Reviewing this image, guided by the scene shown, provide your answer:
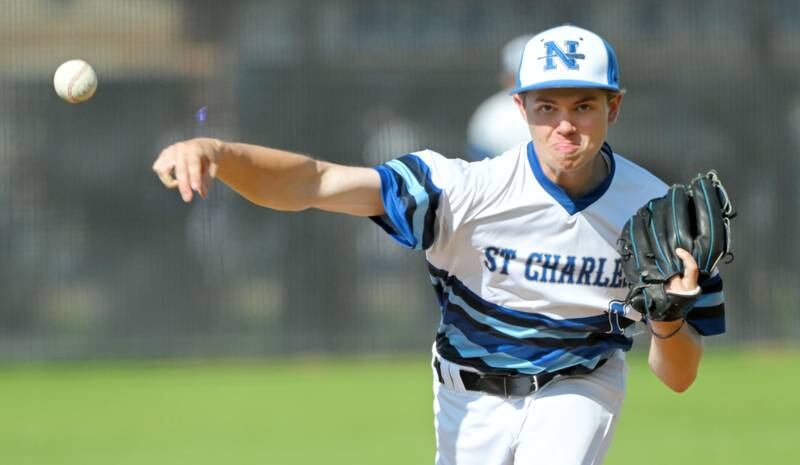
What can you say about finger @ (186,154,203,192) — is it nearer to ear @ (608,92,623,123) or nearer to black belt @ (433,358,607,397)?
black belt @ (433,358,607,397)

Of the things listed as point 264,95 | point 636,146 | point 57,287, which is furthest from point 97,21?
point 636,146

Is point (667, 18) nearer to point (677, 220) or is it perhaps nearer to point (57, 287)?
point (57, 287)

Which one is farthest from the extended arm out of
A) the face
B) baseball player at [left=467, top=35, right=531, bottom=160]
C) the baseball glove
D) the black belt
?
baseball player at [left=467, top=35, right=531, bottom=160]

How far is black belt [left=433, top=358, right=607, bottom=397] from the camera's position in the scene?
4375 millimetres

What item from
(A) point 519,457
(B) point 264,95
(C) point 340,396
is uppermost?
(B) point 264,95

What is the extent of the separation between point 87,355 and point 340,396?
98.3 inches

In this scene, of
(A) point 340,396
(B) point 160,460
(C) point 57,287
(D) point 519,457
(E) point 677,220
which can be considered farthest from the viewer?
(C) point 57,287

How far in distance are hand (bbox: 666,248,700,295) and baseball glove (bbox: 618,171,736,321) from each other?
1 cm

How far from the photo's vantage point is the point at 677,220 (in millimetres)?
4043

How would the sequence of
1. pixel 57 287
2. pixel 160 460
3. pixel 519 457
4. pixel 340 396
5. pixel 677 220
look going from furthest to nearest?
pixel 57 287 → pixel 340 396 → pixel 160 460 → pixel 519 457 → pixel 677 220

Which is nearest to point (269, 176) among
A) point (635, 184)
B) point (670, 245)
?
point (670, 245)

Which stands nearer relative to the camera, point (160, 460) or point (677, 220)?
A: point (677, 220)

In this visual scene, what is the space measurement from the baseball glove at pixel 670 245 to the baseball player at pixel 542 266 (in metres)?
0.19

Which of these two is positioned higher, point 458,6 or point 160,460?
point 458,6
